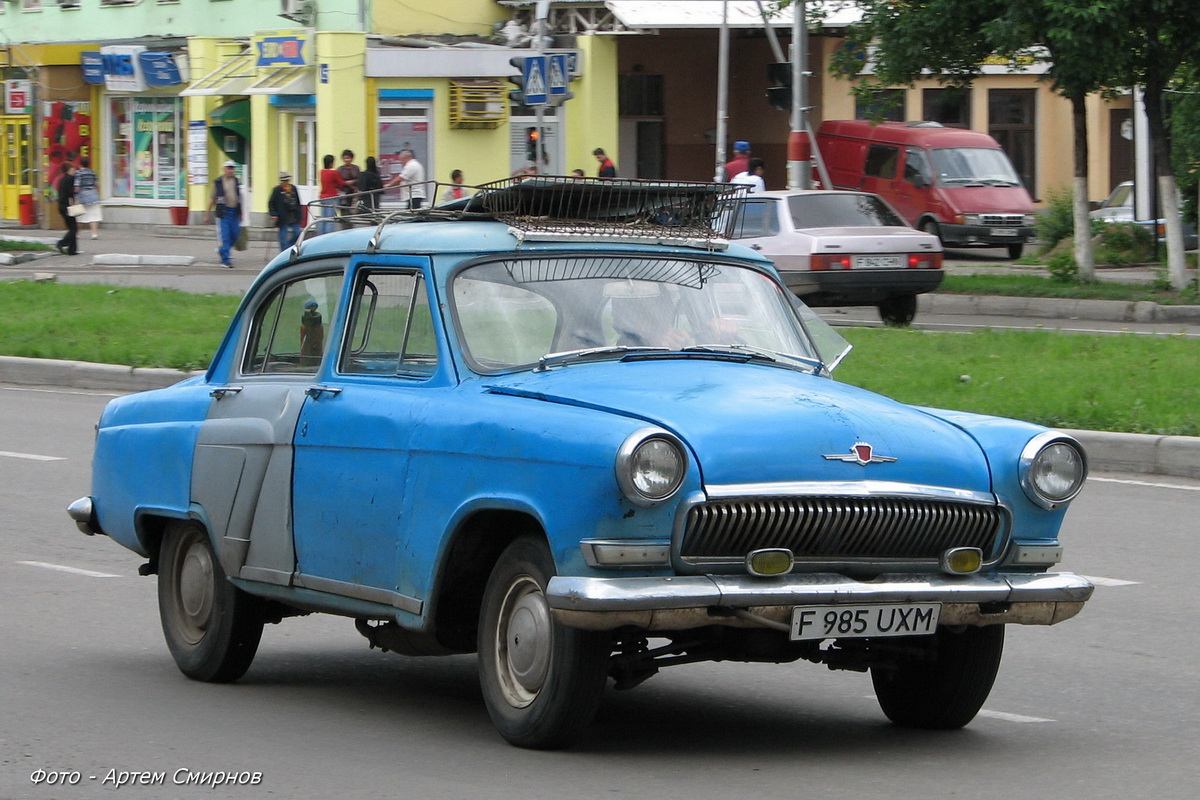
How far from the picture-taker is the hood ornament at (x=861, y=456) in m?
5.31

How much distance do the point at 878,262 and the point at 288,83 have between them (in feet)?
71.6

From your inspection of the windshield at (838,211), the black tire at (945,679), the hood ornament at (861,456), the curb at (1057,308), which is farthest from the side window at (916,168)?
the hood ornament at (861,456)

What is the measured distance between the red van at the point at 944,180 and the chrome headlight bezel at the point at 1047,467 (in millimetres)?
30793

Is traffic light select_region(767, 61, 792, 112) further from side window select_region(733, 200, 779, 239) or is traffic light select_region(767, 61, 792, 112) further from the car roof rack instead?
the car roof rack

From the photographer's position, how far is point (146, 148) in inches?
1813

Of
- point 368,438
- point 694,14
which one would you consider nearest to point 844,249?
point 368,438

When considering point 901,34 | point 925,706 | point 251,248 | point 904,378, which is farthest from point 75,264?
point 925,706

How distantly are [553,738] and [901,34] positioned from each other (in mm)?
21986

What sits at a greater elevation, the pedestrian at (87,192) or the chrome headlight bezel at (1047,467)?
the pedestrian at (87,192)

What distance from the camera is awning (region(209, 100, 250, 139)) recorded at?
1687 inches

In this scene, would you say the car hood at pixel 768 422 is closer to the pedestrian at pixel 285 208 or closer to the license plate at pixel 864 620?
the license plate at pixel 864 620

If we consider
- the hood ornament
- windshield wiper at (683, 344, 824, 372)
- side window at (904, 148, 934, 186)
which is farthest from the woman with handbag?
the hood ornament

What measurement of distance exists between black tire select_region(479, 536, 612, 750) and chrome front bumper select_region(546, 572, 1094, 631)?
18 centimetres

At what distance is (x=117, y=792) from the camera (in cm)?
520
